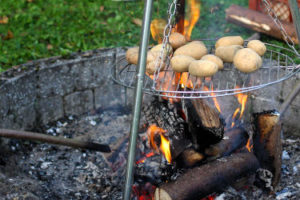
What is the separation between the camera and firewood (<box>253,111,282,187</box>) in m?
2.58

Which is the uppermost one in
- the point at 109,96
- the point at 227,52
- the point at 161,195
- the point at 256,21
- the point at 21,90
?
the point at 256,21

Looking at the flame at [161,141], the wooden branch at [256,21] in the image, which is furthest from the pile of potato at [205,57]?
the wooden branch at [256,21]

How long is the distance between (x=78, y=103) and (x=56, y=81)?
1.09 ft

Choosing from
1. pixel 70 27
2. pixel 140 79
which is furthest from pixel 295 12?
pixel 70 27

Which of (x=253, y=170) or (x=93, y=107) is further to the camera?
(x=93, y=107)

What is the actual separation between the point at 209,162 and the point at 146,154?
0.49m

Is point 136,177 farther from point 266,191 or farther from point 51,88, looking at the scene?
point 51,88

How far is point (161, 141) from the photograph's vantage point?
2699 millimetres

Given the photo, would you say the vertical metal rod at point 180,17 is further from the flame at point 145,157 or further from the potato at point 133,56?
the flame at point 145,157

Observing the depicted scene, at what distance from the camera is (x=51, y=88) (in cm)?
333

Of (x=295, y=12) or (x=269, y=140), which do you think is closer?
(x=295, y=12)

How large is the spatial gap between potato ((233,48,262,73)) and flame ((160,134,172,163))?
0.85m

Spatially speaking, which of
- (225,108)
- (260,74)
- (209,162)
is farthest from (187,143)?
(260,74)

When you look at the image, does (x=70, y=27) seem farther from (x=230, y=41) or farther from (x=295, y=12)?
(x=295, y=12)
